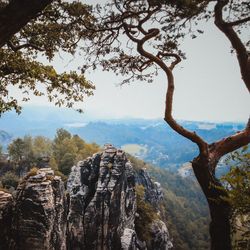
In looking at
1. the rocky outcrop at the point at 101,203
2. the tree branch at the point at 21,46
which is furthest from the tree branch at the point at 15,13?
the rocky outcrop at the point at 101,203

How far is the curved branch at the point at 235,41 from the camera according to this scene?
971 cm

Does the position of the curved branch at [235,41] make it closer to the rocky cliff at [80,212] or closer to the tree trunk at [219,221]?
the tree trunk at [219,221]

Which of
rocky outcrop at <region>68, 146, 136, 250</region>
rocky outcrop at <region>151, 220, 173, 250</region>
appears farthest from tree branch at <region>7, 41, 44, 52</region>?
rocky outcrop at <region>151, 220, 173, 250</region>

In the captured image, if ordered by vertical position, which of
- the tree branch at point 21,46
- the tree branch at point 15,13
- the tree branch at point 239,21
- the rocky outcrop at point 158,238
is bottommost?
the rocky outcrop at point 158,238

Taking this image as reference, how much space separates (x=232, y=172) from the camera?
630cm

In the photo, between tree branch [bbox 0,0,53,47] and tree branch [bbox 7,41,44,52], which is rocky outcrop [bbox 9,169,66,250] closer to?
tree branch [bbox 7,41,44,52]

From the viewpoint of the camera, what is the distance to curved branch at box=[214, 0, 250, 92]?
9.71 metres

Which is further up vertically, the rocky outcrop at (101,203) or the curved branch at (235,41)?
the curved branch at (235,41)

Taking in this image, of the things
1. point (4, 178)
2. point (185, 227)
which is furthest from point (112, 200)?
point (185, 227)

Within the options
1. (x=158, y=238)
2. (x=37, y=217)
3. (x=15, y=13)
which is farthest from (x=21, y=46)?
(x=158, y=238)

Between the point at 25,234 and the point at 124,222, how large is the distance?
24.0 meters

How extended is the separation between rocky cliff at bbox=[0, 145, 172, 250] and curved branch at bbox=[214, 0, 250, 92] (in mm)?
22047

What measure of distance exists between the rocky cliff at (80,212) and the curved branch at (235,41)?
72.3ft

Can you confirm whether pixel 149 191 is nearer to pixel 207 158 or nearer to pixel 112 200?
pixel 112 200
